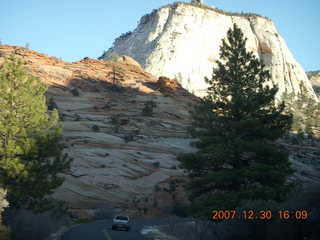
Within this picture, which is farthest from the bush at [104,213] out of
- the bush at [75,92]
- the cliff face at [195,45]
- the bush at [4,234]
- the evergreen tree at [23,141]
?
the cliff face at [195,45]

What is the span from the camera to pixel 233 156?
829 inches

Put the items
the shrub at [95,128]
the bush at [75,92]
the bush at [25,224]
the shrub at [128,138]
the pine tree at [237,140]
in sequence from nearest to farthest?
the bush at [25,224], the pine tree at [237,140], the shrub at [128,138], the shrub at [95,128], the bush at [75,92]

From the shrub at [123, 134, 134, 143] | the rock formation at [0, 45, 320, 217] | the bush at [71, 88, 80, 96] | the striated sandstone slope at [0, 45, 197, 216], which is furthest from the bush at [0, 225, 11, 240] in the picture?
the bush at [71, 88, 80, 96]

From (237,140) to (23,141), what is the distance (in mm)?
12108

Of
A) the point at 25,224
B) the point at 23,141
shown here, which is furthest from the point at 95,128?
the point at 25,224

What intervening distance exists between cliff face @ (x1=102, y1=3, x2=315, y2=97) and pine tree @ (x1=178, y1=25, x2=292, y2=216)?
90.7m

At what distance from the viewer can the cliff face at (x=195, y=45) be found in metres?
123

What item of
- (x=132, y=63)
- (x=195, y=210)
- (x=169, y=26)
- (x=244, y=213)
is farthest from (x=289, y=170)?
(x=169, y=26)

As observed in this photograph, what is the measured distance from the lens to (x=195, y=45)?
5197 inches

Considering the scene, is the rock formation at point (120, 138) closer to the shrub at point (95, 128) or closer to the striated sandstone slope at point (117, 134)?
the striated sandstone slope at point (117, 134)

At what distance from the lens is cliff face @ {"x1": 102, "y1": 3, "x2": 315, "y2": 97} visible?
123094 mm

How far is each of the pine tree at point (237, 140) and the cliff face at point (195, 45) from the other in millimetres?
90673

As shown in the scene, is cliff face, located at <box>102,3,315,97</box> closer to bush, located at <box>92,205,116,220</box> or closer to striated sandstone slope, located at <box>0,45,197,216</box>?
striated sandstone slope, located at <box>0,45,197,216</box>

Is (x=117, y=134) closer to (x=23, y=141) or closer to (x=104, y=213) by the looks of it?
(x=104, y=213)
